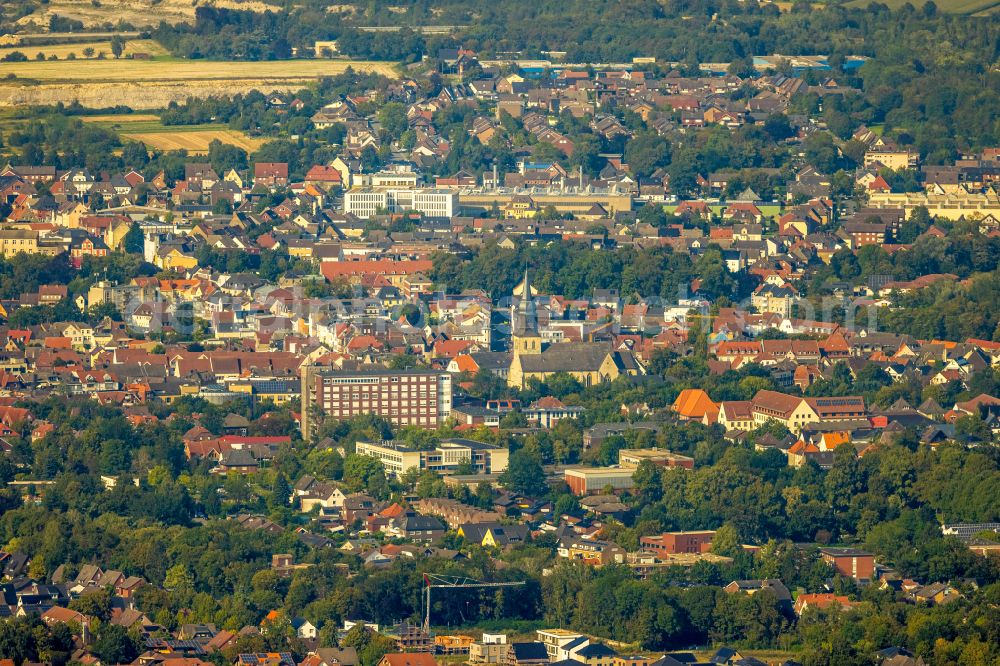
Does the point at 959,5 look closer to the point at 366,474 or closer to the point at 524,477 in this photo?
the point at 524,477

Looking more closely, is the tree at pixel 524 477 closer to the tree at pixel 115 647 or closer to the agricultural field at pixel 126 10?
the tree at pixel 115 647

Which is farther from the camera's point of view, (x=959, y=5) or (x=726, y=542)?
(x=959, y=5)

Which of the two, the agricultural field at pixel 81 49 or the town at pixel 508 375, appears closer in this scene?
the town at pixel 508 375

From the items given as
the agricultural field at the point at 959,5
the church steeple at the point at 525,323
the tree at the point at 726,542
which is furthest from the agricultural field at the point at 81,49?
the tree at the point at 726,542

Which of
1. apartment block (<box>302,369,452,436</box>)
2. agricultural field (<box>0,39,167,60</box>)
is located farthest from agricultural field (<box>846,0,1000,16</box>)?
apartment block (<box>302,369,452,436</box>)

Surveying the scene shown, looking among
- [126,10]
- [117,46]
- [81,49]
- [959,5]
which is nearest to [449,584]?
[117,46]

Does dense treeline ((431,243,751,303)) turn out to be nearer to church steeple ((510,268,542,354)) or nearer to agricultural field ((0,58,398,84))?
church steeple ((510,268,542,354))

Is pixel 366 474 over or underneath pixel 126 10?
underneath

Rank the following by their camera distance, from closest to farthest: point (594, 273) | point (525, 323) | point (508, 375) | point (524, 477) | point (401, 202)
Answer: point (524, 477) < point (508, 375) < point (525, 323) < point (594, 273) < point (401, 202)
